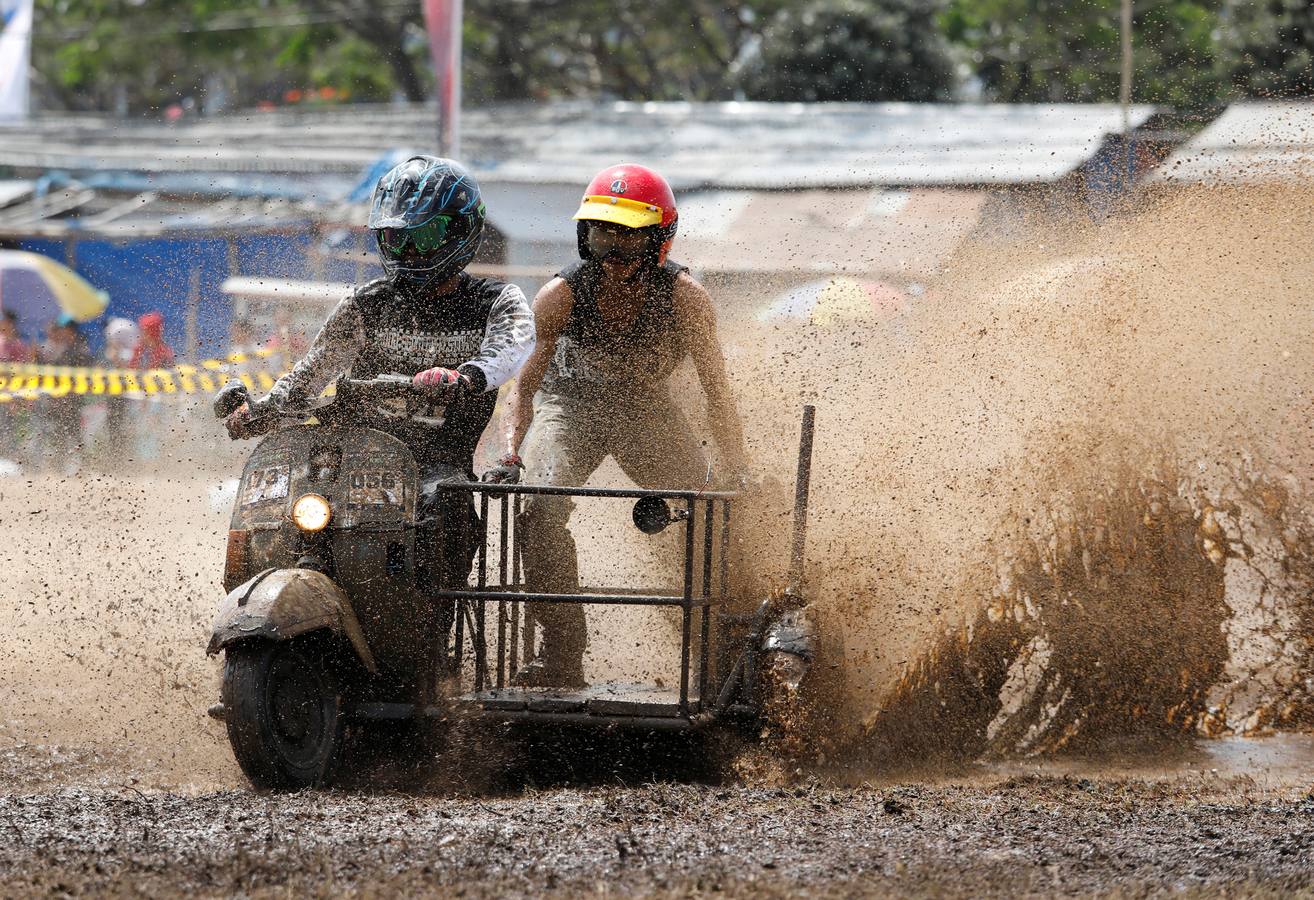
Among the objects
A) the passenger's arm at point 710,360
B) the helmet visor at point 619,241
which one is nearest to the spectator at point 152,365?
the helmet visor at point 619,241

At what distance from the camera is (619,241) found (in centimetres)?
665

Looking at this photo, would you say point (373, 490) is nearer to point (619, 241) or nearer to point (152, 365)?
point (619, 241)

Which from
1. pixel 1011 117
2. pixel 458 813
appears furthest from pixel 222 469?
pixel 1011 117

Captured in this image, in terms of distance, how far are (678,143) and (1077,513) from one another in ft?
60.9

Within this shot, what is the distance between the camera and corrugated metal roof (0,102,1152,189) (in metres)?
20.8

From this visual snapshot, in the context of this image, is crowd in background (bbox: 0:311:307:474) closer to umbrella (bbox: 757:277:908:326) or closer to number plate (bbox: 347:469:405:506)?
umbrella (bbox: 757:277:908:326)

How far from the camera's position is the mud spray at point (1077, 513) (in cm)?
656

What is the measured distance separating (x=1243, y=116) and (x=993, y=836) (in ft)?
46.2

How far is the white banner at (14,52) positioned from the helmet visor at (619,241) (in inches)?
663

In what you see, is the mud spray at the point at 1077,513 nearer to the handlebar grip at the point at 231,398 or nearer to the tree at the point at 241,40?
the handlebar grip at the point at 231,398

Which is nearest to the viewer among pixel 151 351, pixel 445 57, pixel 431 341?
pixel 431 341

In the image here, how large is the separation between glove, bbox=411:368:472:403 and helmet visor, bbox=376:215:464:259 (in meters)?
0.62

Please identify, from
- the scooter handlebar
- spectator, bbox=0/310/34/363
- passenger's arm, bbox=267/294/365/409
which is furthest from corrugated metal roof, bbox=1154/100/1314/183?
spectator, bbox=0/310/34/363

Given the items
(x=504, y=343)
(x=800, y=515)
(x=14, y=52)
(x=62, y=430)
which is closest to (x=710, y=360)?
(x=800, y=515)
